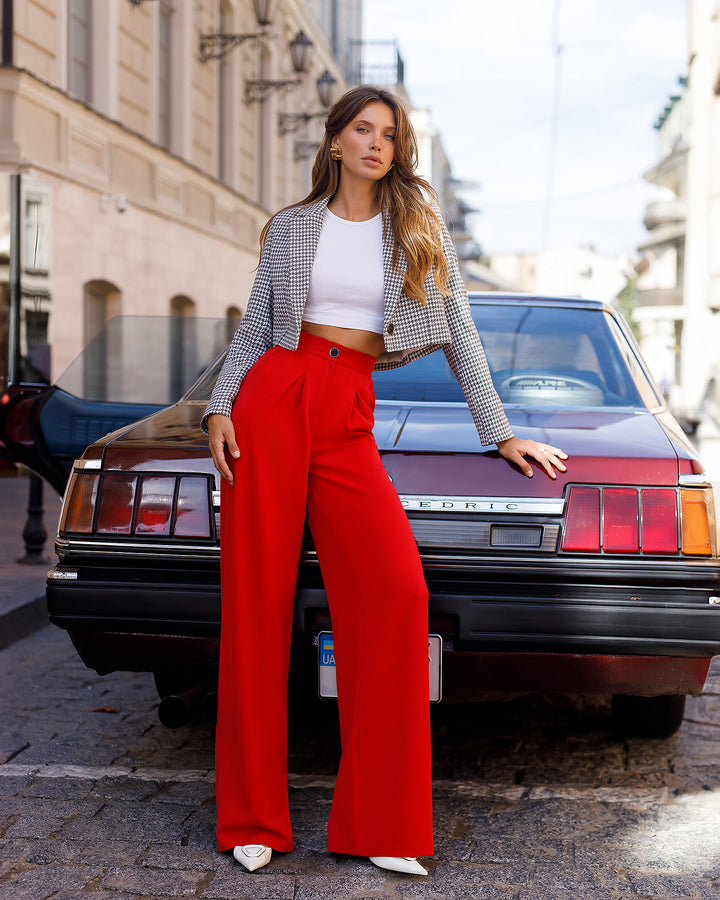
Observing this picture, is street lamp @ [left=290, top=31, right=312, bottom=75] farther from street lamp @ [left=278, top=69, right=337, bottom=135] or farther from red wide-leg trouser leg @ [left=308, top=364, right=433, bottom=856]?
red wide-leg trouser leg @ [left=308, top=364, right=433, bottom=856]

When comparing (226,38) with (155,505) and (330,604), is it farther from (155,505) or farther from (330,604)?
(330,604)

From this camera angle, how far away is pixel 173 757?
11.7 ft

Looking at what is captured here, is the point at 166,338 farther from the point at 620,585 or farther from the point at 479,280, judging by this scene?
the point at 479,280

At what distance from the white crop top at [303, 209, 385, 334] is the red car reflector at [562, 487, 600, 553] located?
28.3 inches

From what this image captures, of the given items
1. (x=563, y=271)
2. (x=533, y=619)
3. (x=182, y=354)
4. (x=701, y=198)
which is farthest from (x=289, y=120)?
(x=563, y=271)

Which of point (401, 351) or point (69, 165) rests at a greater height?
point (69, 165)

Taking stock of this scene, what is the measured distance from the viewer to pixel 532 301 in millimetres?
4336

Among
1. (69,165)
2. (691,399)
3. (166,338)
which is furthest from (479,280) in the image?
(166,338)

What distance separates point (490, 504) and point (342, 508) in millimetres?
445

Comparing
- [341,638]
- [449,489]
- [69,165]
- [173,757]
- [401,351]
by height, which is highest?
[69,165]

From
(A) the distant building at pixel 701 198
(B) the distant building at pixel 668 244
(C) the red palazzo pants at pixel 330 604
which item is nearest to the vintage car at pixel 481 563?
(C) the red palazzo pants at pixel 330 604

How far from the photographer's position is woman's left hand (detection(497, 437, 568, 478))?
2945 millimetres

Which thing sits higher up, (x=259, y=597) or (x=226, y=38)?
(x=226, y=38)

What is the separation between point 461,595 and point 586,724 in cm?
138
